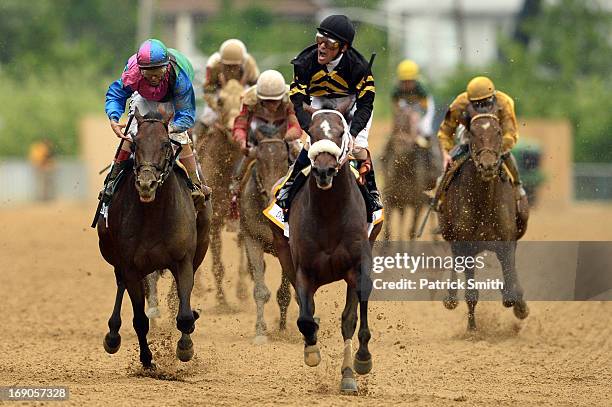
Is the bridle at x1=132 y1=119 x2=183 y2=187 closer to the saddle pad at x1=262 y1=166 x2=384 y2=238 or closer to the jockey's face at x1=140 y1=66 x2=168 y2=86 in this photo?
the jockey's face at x1=140 y1=66 x2=168 y2=86

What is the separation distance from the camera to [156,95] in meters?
10.4

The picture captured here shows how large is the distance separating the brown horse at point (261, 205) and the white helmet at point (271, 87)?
0.99ft

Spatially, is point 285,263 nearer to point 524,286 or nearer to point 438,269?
point 438,269

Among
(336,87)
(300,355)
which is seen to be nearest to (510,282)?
(300,355)

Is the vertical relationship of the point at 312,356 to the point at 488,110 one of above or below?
below

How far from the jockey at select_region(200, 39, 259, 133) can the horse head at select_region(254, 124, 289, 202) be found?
2296mm

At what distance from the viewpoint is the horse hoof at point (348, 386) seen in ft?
30.8

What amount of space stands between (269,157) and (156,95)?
248 cm

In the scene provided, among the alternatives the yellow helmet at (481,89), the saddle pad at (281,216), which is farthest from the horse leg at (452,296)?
the saddle pad at (281,216)

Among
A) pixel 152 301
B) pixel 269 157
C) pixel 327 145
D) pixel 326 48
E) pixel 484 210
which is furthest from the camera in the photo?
pixel 152 301

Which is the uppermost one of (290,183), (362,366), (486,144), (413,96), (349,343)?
(413,96)

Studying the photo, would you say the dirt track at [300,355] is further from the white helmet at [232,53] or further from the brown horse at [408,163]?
the white helmet at [232,53]

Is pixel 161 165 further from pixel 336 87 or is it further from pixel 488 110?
pixel 488 110

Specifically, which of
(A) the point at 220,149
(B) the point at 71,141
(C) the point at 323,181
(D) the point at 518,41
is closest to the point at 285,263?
(C) the point at 323,181
